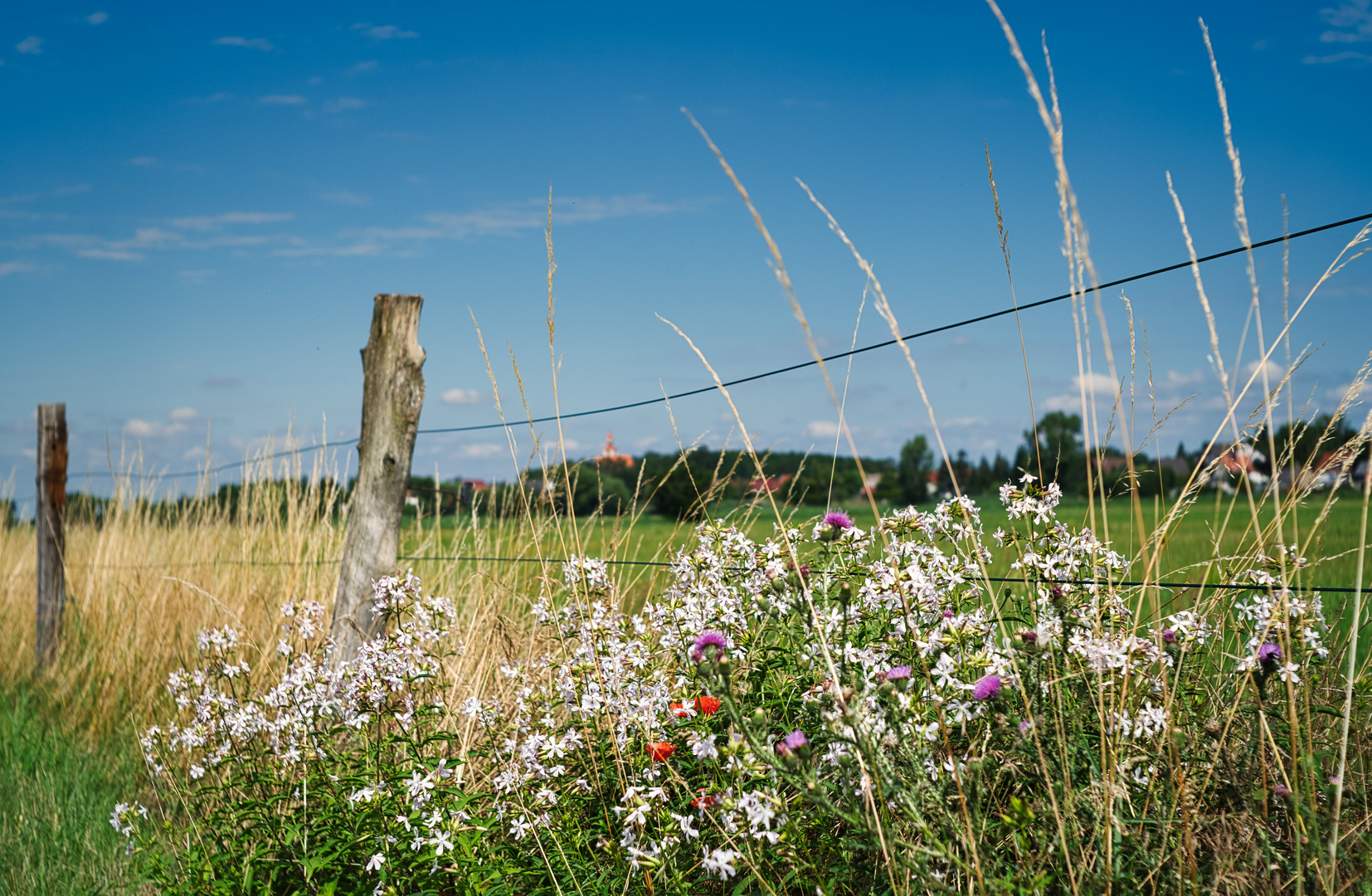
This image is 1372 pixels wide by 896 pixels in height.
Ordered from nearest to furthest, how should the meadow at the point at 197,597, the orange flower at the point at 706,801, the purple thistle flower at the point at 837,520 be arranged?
the orange flower at the point at 706,801, the purple thistle flower at the point at 837,520, the meadow at the point at 197,597

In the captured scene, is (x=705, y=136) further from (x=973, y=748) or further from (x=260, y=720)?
(x=260, y=720)

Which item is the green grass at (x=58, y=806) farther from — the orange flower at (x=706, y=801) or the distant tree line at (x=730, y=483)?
the orange flower at (x=706, y=801)

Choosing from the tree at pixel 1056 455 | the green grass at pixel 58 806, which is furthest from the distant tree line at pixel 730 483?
the green grass at pixel 58 806

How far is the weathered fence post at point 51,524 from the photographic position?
5754 millimetres

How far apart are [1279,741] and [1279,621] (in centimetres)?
38

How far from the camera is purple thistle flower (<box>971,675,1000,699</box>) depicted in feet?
4.94

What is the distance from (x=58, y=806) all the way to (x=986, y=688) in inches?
146

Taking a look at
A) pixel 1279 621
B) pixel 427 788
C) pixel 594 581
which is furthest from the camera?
pixel 594 581

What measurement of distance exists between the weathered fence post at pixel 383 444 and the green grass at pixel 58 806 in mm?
1105

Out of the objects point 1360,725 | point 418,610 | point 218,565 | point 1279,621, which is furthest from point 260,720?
point 218,565

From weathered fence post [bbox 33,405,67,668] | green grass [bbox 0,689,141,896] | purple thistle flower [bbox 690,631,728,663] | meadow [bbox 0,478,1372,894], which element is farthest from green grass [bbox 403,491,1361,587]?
weathered fence post [bbox 33,405,67,668]

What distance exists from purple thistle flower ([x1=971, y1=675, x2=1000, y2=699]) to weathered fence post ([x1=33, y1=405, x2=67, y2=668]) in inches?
241

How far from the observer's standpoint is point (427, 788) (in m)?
2.03

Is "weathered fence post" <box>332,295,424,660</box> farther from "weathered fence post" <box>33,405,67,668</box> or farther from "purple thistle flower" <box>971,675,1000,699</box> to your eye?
"weathered fence post" <box>33,405,67,668</box>
